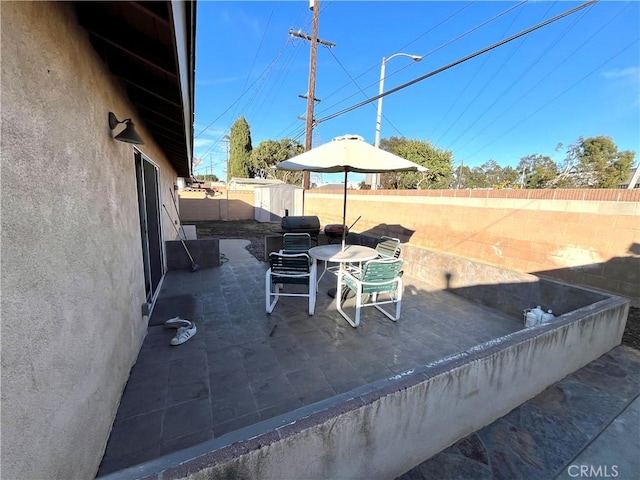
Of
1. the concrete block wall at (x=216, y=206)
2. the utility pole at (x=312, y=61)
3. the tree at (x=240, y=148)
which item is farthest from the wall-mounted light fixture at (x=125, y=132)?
the tree at (x=240, y=148)

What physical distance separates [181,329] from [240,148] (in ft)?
104

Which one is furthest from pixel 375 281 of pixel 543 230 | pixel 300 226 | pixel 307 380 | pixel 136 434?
pixel 300 226

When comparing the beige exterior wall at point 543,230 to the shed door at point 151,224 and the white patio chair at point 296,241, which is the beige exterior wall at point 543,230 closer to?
the white patio chair at point 296,241

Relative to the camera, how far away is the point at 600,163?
2169cm

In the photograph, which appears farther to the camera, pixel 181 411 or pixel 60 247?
pixel 181 411

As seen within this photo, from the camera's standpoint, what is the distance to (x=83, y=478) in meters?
1.45

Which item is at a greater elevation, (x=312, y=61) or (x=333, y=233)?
(x=312, y=61)

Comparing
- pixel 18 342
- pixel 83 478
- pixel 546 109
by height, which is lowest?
pixel 83 478

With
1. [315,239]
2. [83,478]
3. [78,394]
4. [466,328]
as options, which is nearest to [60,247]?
[78,394]

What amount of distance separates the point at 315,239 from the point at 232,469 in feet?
20.8

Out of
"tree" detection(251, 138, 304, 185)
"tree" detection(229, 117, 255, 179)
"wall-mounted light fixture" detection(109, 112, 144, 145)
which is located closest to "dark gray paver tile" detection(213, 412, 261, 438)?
"wall-mounted light fixture" detection(109, 112, 144, 145)

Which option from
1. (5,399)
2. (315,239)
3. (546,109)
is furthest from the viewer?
(546,109)

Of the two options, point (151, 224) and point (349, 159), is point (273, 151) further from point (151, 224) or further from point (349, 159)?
point (349, 159)

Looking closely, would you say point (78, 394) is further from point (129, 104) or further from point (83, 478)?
point (129, 104)
